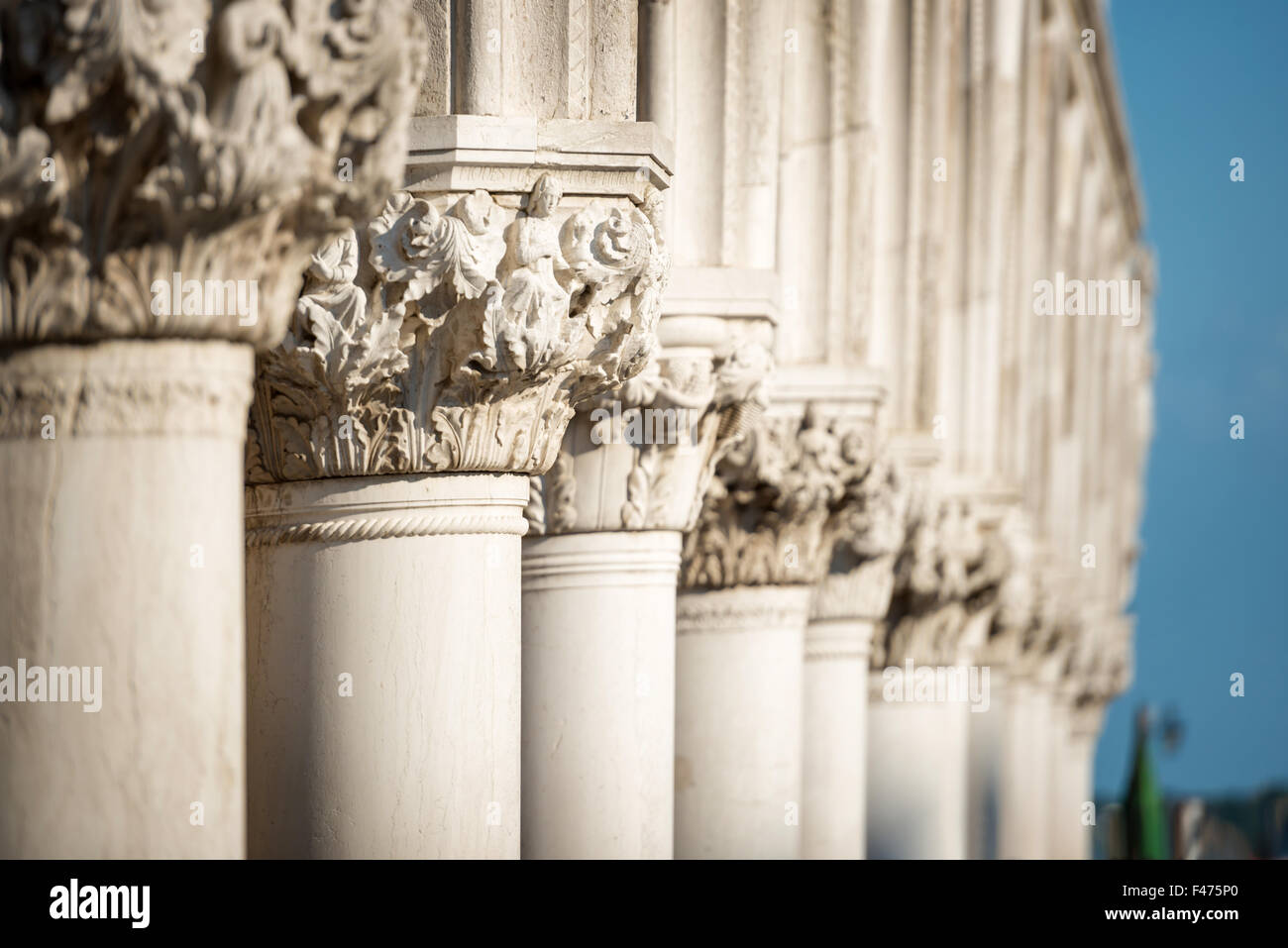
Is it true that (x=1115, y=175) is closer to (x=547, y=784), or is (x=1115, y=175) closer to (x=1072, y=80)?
(x=1072, y=80)

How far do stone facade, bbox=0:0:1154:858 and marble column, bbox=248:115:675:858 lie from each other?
0.04 feet

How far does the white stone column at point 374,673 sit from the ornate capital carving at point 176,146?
6.71ft

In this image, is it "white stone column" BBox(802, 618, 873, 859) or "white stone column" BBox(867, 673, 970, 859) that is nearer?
"white stone column" BBox(802, 618, 873, 859)

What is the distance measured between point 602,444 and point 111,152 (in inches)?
179

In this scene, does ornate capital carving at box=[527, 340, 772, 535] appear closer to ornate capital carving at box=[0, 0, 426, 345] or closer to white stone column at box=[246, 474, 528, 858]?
white stone column at box=[246, 474, 528, 858]

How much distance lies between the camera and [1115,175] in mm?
35656

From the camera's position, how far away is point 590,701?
29.5 feet

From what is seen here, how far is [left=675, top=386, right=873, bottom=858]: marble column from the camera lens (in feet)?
36.3

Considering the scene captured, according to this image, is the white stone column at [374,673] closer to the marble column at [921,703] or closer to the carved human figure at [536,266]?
the carved human figure at [536,266]

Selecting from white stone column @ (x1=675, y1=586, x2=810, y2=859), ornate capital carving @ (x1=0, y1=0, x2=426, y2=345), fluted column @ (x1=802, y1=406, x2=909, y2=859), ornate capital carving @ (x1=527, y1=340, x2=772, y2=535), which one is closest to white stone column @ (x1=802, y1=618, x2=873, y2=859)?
fluted column @ (x1=802, y1=406, x2=909, y2=859)

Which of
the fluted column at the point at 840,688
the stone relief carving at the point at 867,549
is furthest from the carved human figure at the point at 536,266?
the fluted column at the point at 840,688

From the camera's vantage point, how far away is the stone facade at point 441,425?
4.82 m
